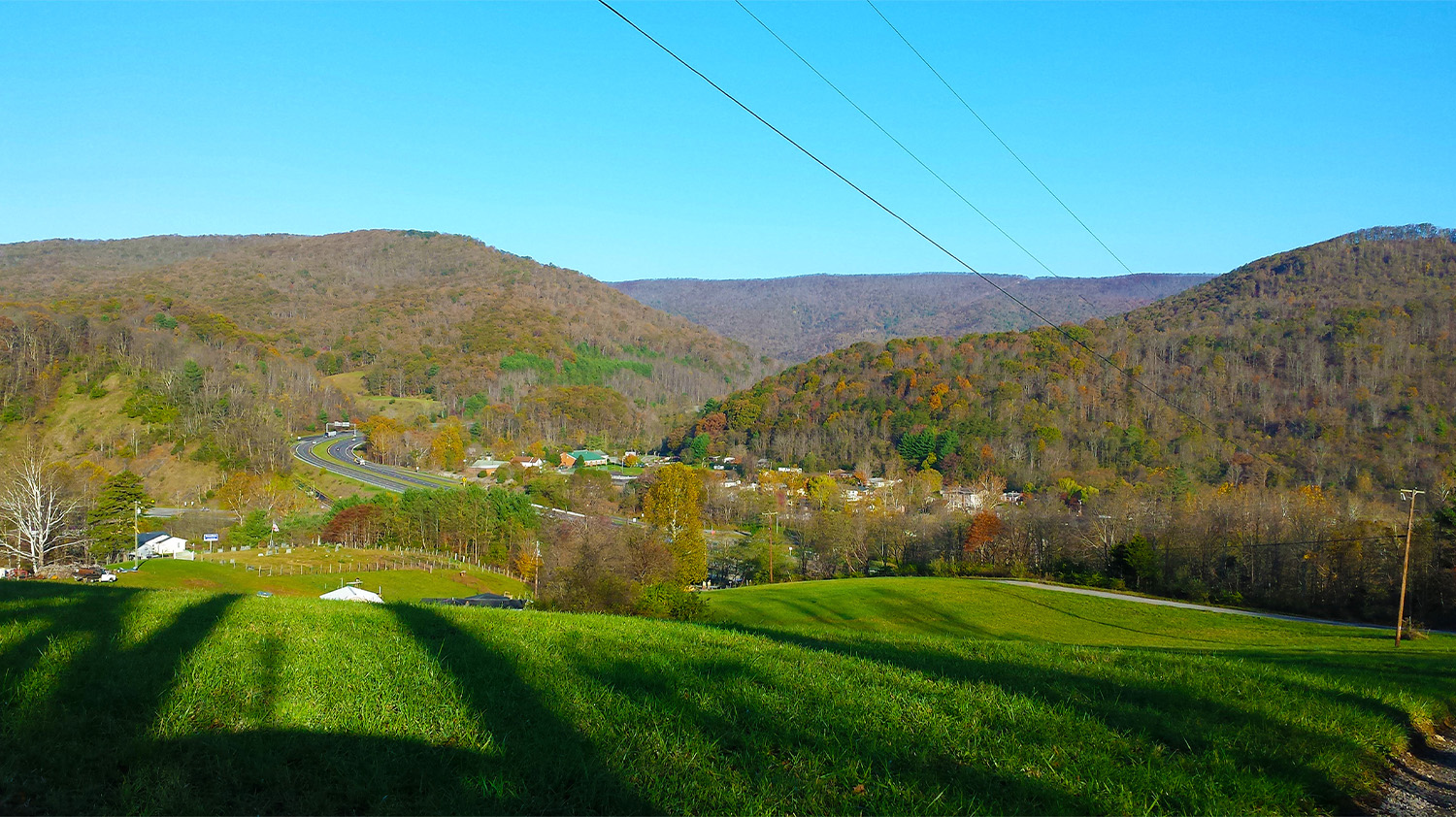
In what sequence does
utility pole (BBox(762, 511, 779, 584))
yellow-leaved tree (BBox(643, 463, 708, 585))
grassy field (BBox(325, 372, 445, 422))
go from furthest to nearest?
grassy field (BBox(325, 372, 445, 422)), utility pole (BBox(762, 511, 779, 584)), yellow-leaved tree (BBox(643, 463, 708, 585))

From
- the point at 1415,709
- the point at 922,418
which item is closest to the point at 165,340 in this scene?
the point at 922,418

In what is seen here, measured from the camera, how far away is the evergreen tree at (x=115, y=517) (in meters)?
46.2

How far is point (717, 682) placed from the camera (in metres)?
5.87

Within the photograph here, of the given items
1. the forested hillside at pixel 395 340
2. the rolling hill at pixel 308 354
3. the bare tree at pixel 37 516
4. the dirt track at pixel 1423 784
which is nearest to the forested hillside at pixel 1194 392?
the forested hillside at pixel 395 340

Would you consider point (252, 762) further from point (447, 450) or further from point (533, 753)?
point (447, 450)

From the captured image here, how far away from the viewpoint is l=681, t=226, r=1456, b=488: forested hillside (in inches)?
3780

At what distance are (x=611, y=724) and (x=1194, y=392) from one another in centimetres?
12898

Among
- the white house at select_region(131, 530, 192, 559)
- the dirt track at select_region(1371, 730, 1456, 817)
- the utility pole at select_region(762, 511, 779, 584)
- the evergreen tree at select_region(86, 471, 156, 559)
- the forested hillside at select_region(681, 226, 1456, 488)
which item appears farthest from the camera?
the forested hillside at select_region(681, 226, 1456, 488)

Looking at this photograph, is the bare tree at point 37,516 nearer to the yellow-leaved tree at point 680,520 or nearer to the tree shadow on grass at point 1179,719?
the yellow-leaved tree at point 680,520

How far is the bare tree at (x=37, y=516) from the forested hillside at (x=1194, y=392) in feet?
303

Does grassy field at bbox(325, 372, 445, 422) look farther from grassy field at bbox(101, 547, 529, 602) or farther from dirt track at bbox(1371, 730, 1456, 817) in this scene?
dirt track at bbox(1371, 730, 1456, 817)

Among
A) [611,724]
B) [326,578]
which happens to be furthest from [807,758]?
[326,578]

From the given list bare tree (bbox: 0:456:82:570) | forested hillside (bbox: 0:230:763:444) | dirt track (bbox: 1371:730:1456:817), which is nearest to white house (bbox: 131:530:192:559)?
bare tree (bbox: 0:456:82:570)

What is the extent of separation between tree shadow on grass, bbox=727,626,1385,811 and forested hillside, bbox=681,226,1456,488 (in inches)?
3701
